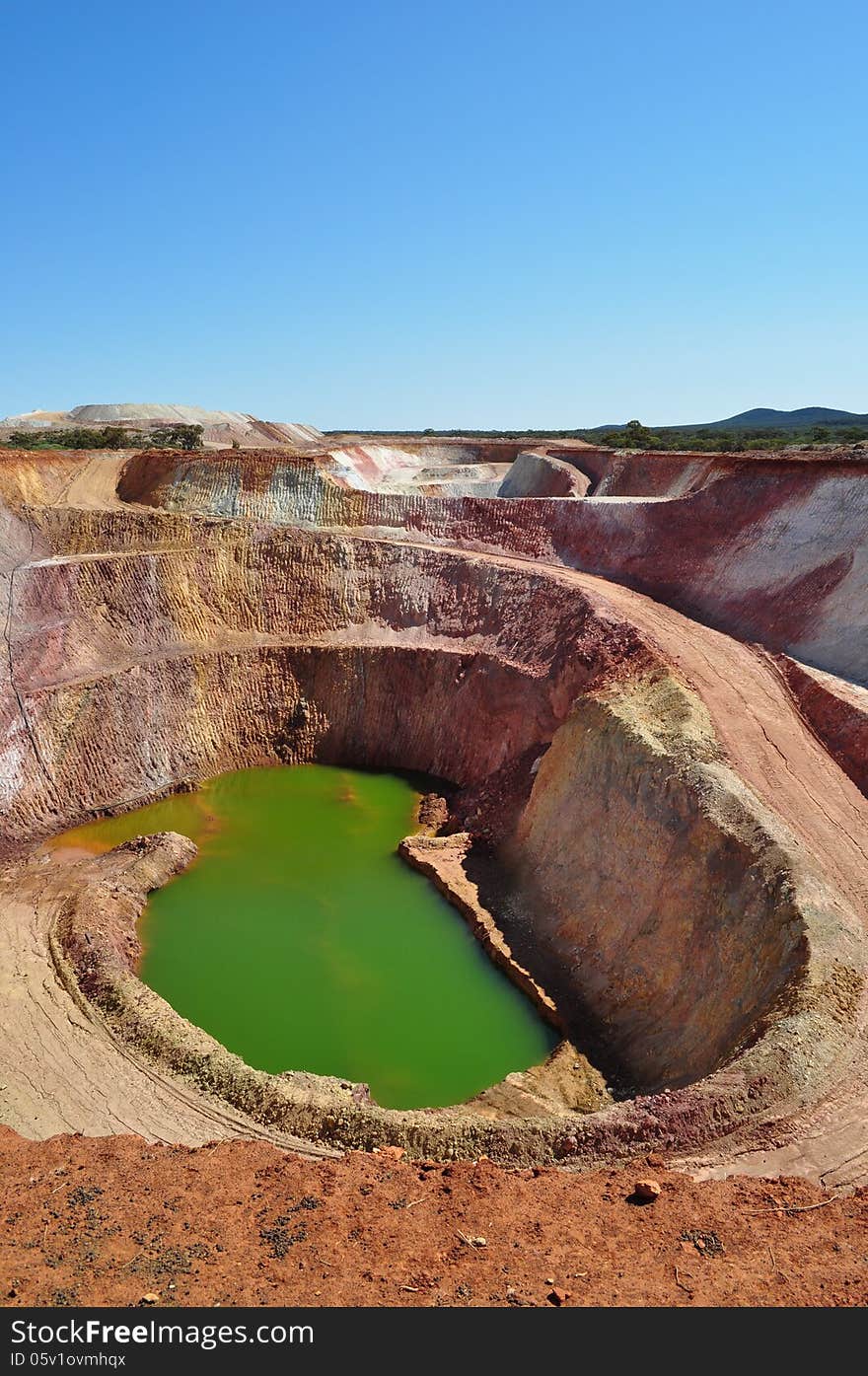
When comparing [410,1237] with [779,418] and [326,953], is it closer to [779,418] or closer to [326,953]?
[326,953]

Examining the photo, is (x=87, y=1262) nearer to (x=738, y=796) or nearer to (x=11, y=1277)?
(x=11, y=1277)

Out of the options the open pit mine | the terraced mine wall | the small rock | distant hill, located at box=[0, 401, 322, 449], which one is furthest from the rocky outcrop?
the small rock

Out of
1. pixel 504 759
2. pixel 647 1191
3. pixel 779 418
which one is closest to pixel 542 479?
pixel 504 759


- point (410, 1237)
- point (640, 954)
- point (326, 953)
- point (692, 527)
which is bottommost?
point (326, 953)

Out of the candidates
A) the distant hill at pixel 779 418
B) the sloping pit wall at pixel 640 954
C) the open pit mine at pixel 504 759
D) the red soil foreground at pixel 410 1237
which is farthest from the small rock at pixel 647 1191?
the distant hill at pixel 779 418

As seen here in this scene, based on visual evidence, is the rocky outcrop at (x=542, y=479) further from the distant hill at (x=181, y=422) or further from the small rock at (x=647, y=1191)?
the small rock at (x=647, y=1191)

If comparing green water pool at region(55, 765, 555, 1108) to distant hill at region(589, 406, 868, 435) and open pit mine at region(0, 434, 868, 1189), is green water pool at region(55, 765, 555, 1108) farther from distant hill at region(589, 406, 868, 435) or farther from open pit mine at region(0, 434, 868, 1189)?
distant hill at region(589, 406, 868, 435)
